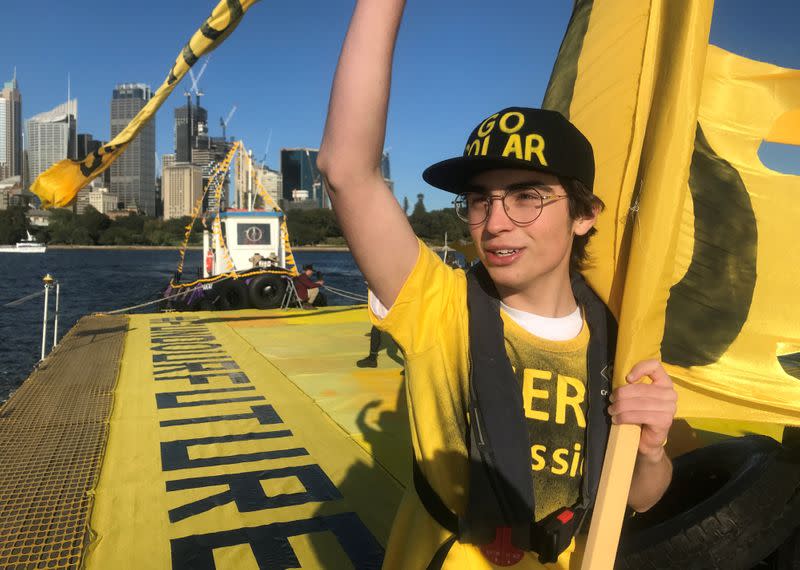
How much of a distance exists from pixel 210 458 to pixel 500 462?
3.79 metres

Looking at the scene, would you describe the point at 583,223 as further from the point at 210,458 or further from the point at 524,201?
the point at 210,458

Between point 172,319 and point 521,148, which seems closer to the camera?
point 521,148

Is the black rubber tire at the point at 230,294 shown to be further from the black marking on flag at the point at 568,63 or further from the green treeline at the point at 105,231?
the green treeline at the point at 105,231

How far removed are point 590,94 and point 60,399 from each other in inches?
234

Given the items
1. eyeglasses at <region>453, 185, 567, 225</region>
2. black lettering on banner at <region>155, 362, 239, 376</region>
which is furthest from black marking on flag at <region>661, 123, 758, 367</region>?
black lettering on banner at <region>155, 362, 239, 376</region>

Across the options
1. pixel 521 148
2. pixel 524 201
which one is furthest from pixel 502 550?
pixel 521 148

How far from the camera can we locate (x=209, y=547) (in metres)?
3.20

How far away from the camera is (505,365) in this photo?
1312 millimetres

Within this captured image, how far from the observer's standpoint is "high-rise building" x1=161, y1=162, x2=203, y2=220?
103075mm

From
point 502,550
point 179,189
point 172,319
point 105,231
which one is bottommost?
point 172,319

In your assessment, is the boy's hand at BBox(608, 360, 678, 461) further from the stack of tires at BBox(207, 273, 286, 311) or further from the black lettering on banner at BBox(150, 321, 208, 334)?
the stack of tires at BBox(207, 273, 286, 311)

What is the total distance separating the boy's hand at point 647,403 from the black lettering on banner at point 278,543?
7.19 feet

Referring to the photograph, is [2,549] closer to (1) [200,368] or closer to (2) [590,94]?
(2) [590,94]

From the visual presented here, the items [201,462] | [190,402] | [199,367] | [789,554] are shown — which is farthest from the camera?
[199,367]
